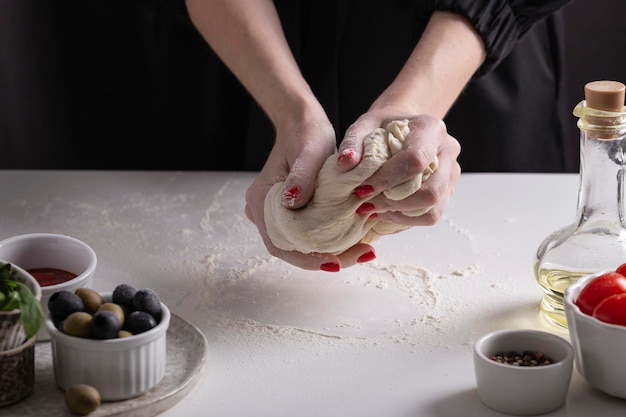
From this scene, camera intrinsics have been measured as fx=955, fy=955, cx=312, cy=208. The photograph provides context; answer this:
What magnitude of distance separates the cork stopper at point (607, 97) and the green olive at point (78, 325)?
720mm

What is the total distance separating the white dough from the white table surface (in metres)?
0.12

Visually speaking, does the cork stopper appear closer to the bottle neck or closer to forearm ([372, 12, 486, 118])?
the bottle neck

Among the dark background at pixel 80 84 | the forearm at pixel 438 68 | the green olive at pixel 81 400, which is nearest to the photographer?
the green olive at pixel 81 400

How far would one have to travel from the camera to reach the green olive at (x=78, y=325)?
115 centimetres

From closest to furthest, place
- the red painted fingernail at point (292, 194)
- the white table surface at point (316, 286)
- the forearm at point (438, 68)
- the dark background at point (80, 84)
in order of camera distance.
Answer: the white table surface at point (316, 286) < the red painted fingernail at point (292, 194) < the forearm at point (438, 68) < the dark background at point (80, 84)

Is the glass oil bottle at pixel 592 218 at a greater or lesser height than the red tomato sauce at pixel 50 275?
greater

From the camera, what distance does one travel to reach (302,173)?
4.43ft

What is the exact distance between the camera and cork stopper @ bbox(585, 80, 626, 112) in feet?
4.18

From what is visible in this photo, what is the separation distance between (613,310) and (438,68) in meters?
0.63

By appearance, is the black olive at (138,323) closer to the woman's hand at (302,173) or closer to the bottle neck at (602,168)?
the woman's hand at (302,173)

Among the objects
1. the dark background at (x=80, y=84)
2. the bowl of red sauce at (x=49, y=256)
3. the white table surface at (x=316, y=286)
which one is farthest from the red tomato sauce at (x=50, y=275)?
the dark background at (x=80, y=84)

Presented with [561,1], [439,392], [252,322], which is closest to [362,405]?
[439,392]

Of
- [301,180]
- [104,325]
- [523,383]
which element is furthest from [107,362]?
[523,383]

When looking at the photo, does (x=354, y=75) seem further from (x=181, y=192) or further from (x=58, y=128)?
(x=58, y=128)
